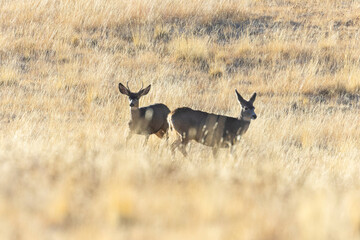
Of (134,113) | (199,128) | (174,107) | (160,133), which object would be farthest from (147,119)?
(174,107)

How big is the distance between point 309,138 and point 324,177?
3482 millimetres

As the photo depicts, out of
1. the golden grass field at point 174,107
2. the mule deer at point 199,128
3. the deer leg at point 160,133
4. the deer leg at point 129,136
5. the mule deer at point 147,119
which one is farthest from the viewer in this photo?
the deer leg at point 160,133

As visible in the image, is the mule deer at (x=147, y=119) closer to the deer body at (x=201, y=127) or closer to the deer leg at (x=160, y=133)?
the deer leg at (x=160, y=133)

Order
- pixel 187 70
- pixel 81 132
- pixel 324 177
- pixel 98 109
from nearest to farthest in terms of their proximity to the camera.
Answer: pixel 324 177 < pixel 81 132 < pixel 98 109 < pixel 187 70

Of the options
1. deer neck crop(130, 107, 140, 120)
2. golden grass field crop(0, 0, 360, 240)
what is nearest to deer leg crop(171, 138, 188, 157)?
golden grass field crop(0, 0, 360, 240)

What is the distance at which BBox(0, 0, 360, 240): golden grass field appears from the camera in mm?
4688

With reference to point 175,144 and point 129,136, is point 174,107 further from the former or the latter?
point 175,144

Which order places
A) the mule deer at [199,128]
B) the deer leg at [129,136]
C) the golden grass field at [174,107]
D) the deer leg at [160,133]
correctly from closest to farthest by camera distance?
the golden grass field at [174,107], the mule deer at [199,128], the deer leg at [129,136], the deer leg at [160,133]

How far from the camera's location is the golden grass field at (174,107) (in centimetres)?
469

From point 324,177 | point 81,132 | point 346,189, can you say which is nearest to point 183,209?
point 346,189

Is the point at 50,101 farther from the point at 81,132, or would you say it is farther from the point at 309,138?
the point at 309,138

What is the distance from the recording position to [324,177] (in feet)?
24.0

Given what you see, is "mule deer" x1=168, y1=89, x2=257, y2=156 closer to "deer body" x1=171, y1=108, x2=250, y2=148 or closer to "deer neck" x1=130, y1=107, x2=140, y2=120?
"deer body" x1=171, y1=108, x2=250, y2=148

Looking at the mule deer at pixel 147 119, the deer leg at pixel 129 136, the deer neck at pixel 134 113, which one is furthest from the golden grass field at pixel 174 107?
the deer neck at pixel 134 113
